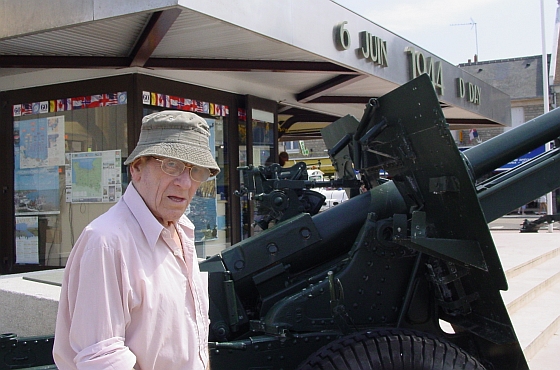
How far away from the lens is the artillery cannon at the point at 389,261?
2777mm

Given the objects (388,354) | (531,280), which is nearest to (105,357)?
(388,354)

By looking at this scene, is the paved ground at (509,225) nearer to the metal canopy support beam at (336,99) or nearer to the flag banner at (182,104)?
the metal canopy support beam at (336,99)

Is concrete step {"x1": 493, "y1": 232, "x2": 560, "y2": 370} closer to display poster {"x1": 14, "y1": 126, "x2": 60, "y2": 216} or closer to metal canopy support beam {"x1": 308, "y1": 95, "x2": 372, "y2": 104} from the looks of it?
metal canopy support beam {"x1": 308, "y1": 95, "x2": 372, "y2": 104}

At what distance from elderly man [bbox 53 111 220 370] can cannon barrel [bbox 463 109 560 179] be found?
7.32 feet

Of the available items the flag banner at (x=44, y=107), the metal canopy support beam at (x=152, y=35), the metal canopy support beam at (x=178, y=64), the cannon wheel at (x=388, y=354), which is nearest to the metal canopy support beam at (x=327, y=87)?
the metal canopy support beam at (x=178, y=64)

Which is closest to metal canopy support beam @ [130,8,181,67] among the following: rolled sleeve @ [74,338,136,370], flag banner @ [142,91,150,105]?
flag banner @ [142,91,150,105]

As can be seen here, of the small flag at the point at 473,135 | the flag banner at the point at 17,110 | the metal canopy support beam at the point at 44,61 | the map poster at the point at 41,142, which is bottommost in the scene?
the map poster at the point at 41,142

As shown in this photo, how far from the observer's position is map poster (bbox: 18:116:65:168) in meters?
7.77

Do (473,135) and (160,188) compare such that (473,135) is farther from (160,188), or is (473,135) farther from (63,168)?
(160,188)

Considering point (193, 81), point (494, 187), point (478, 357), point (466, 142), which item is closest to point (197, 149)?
point (494, 187)

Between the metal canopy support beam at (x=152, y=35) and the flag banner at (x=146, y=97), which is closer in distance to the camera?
the metal canopy support beam at (x=152, y=35)

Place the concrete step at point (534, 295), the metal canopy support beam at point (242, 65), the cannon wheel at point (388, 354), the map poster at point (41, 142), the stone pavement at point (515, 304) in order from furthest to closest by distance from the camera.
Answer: the map poster at point (41, 142) → the metal canopy support beam at point (242, 65) → the concrete step at point (534, 295) → the stone pavement at point (515, 304) → the cannon wheel at point (388, 354)

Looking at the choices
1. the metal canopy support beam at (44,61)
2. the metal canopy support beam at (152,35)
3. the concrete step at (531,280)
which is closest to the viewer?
the metal canopy support beam at (152,35)

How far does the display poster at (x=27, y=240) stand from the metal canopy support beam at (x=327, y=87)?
487 centimetres
